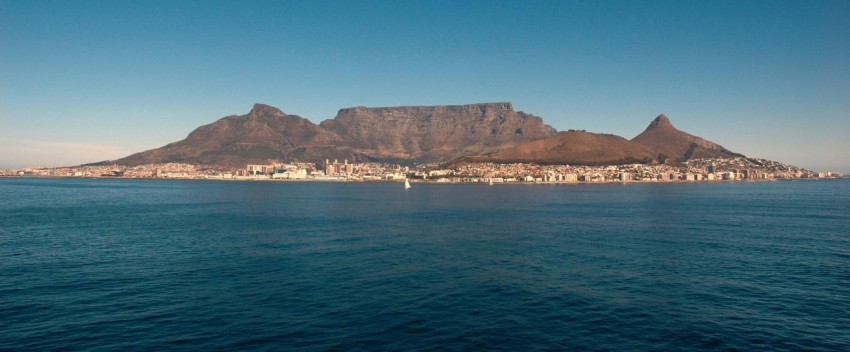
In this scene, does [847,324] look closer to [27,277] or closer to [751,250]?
[751,250]

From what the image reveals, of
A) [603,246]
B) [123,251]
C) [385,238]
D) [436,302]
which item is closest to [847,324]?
[436,302]

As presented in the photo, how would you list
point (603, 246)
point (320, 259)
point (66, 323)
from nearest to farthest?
point (66, 323)
point (320, 259)
point (603, 246)

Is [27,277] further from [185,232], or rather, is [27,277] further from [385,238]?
[385,238]

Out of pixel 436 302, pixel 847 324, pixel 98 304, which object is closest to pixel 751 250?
pixel 847 324

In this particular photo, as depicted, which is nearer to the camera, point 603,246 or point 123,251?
point 123,251

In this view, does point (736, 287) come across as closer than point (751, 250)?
Yes

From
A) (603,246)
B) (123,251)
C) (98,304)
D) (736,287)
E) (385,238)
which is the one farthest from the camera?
(385,238)
